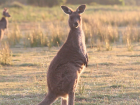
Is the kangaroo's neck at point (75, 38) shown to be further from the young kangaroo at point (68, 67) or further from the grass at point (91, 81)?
the grass at point (91, 81)

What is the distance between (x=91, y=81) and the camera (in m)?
6.66

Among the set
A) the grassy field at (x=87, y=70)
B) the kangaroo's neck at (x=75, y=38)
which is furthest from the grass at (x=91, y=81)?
the kangaroo's neck at (x=75, y=38)

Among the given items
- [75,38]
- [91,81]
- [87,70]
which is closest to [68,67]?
[75,38]

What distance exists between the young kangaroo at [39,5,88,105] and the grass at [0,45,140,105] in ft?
3.65

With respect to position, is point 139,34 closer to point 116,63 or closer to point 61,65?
point 116,63

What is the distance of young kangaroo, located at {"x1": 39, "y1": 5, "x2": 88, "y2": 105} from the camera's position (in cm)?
400

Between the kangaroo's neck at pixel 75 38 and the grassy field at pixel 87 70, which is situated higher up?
the kangaroo's neck at pixel 75 38

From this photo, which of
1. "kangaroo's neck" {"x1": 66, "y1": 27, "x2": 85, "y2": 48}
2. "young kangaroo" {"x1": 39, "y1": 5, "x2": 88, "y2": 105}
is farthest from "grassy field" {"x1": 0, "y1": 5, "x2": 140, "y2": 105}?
"kangaroo's neck" {"x1": 66, "y1": 27, "x2": 85, "y2": 48}

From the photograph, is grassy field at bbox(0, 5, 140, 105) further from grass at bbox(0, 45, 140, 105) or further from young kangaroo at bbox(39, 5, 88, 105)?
young kangaroo at bbox(39, 5, 88, 105)

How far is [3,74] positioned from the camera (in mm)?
7551

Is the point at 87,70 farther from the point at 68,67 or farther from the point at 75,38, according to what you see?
the point at 68,67

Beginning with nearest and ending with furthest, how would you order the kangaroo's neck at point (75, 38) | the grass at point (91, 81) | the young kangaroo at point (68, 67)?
the young kangaroo at point (68, 67) → the kangaroo's neck at point (75, 38) → the grass at point (91, 81)

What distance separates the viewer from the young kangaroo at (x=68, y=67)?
400 centimetres

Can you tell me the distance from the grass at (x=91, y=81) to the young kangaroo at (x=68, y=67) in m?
1.11
